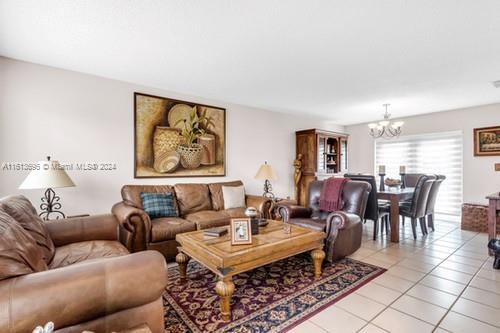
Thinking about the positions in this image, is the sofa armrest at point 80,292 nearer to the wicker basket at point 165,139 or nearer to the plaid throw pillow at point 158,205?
the plaid throw pillow at point 158,205

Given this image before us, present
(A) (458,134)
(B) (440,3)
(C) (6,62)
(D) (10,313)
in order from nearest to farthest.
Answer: (D) (10,313), (B) (440,3), (C) (6,62), (A) (458,134)

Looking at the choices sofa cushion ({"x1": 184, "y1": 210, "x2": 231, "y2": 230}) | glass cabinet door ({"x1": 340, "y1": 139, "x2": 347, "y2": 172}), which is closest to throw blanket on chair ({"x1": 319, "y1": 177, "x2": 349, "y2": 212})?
sofa cushion ({"x1": 184, "y1": 210, "x2": 231, "y2": 230})

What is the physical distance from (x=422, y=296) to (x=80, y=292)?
249cm

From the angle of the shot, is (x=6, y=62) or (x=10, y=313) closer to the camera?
(x=10, y=313)

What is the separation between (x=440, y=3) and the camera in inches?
69.5

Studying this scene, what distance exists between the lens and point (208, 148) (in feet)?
13.7

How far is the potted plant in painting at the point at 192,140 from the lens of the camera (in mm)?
3932

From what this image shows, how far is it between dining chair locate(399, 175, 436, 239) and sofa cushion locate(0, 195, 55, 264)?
431cm

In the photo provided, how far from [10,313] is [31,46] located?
2546mm

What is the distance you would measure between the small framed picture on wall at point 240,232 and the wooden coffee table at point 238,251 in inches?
1.9

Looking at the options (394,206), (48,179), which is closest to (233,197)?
(48,179)

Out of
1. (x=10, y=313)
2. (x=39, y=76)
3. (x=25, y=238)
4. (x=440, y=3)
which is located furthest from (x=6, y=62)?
(x=440, y=3)

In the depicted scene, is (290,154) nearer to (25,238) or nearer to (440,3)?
(440,3)

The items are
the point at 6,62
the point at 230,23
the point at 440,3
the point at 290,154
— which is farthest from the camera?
the point at 290,154
